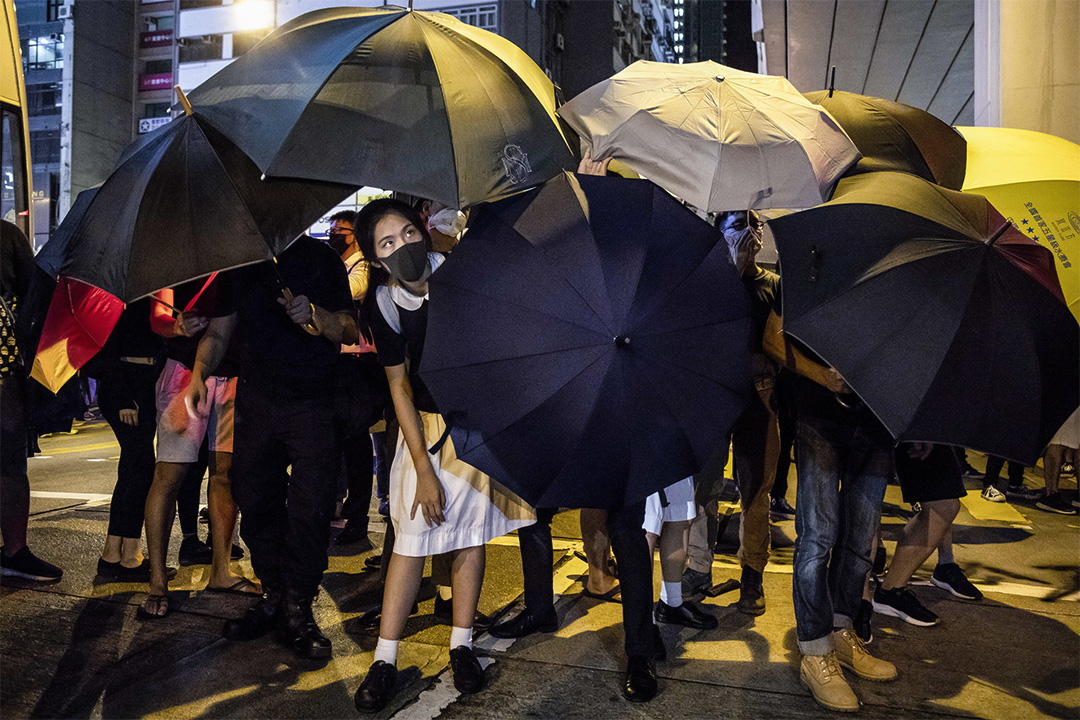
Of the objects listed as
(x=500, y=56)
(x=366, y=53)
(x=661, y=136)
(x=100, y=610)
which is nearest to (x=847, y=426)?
(x=661, y=136)

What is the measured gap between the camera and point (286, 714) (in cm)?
322

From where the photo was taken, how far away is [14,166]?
19.7 feet

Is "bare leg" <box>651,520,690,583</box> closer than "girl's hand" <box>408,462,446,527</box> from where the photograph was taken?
No

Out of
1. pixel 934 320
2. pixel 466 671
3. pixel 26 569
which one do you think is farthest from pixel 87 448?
pixel 934 320

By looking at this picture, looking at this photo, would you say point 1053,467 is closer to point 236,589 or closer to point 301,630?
point 301,630

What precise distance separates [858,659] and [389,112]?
3.03 meters

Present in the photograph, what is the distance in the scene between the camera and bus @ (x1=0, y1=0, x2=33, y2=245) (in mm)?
5676

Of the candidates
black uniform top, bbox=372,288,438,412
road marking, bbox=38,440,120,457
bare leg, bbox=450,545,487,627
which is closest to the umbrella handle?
black uniform top, bbox=372,288,438,412

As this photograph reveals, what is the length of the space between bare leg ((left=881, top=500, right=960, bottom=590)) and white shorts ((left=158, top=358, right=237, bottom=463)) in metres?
3.64

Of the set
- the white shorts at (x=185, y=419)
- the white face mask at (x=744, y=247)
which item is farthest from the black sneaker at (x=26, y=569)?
the white face mask at (x=744, y=247)

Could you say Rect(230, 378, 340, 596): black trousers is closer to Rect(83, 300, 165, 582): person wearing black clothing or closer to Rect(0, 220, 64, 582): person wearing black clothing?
Rect(83, 300, 165, 582): person wearing black clothing

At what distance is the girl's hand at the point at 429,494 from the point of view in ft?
10.8

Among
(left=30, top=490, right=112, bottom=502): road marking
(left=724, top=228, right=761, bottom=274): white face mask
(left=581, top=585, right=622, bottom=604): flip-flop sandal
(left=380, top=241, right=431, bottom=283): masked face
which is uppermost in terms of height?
(left=724, top=228, right=761, bottom=274): white face mask

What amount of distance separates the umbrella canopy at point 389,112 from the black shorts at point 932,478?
240 cm
